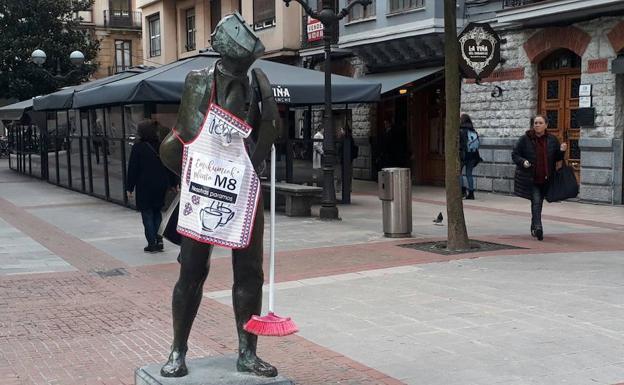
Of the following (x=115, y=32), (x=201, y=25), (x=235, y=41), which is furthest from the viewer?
(x=115, y=32)

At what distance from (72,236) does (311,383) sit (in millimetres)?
7654

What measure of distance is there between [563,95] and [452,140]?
7.61 meters

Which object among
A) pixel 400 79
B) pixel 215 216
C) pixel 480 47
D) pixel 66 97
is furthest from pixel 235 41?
pixel 400 79

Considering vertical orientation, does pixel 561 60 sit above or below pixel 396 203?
above

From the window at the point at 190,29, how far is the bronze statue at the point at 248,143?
2958 centimetres

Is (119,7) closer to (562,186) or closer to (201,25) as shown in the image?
(201,25)

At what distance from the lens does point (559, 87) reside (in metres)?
16.1

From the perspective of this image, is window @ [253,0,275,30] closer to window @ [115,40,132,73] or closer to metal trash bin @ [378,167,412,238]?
metal trash bin @ [378,167,412,238]

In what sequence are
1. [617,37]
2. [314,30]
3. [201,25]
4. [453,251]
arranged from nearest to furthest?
[453,251], [617,37], [314,30], [201,25]

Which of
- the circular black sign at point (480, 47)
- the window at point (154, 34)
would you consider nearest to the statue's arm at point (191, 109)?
the circular black sign at point (480, 47)

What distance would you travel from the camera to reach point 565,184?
10359 millimetres

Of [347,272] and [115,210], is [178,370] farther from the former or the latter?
[115,210]

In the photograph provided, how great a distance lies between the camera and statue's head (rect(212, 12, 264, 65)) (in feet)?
12.9

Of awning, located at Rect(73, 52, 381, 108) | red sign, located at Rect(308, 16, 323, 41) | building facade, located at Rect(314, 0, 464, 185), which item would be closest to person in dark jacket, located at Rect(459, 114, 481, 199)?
building facade, located at Rect(314, 0, 464, 185)
